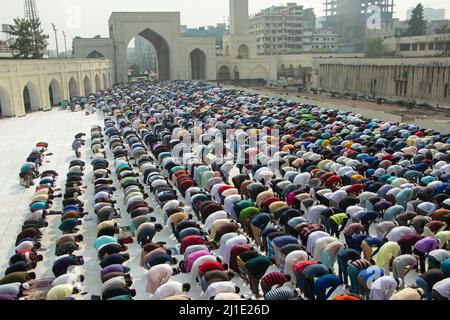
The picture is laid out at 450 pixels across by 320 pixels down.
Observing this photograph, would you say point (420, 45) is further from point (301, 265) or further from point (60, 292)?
point (60, 292)

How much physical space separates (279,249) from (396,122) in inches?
668

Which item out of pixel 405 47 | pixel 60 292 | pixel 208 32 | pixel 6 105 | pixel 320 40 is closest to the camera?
pixel 60 292

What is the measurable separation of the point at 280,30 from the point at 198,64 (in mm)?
23616

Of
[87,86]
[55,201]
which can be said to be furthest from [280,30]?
[55,201]

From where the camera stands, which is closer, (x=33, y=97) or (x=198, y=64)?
(x=33, y=97)

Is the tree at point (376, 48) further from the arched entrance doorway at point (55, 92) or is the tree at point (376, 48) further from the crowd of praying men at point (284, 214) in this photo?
the crowd of praying men at point (284, 214)

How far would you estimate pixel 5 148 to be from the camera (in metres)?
21.8

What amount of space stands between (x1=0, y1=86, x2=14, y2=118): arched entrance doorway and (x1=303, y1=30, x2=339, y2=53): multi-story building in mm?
63964

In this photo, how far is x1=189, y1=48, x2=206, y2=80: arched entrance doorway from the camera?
61.5 meters

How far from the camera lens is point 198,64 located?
64938mm

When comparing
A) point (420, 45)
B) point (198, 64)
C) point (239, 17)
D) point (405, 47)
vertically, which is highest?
point (239, 17)

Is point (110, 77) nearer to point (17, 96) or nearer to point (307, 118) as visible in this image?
point (17, 96)

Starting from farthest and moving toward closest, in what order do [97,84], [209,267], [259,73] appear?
[259,73] → [97,84] → [209,267]
